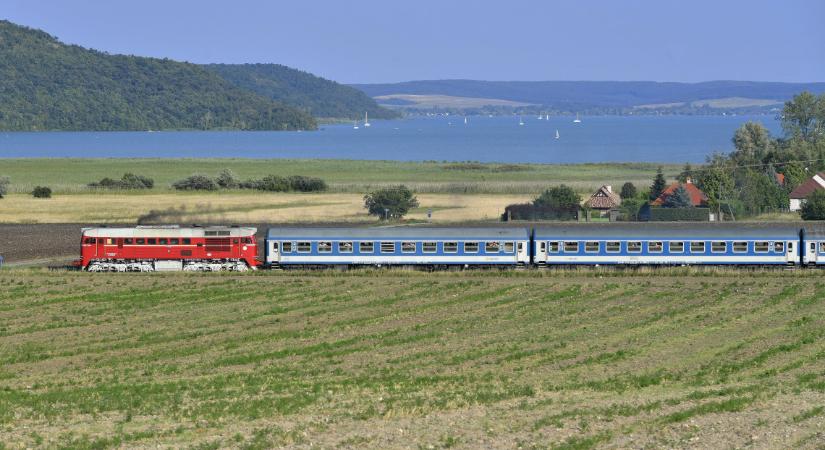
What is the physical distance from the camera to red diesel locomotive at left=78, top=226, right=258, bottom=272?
59781 millimetres

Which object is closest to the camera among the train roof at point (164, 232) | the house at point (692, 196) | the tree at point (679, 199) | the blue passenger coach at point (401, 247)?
the blue passenger coach at point (401, 247)

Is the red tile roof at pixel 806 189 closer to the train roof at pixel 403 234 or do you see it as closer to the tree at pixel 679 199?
the tree at pixel 679 199

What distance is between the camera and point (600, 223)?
268 ft

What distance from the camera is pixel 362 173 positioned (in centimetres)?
16050

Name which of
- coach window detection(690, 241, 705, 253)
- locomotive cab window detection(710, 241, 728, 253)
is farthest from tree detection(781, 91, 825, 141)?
coach window detection(690, 241, 705, 253)

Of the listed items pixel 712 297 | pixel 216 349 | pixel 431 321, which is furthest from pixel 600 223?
pixel 216 349

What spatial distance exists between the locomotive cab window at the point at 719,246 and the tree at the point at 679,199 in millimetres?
31445

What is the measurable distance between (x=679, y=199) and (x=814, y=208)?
31.6 ft

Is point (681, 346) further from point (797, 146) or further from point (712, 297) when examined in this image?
point (797, 146)

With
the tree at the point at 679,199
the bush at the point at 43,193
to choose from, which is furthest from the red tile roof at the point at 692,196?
the bush at the point at 43,193

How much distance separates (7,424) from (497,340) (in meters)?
17.8

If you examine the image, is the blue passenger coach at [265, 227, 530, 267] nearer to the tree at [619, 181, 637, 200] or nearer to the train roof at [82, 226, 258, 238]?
the train roof at [82, 226, 258, 238]

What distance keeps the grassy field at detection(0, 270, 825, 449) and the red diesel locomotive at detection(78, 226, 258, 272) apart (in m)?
1.64

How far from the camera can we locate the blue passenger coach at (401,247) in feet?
193
